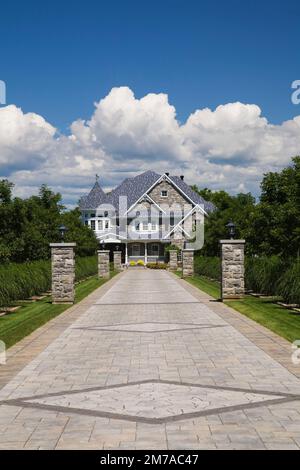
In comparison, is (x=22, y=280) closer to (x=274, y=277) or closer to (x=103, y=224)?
(x=274, y=277)

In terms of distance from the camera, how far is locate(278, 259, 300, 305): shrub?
18062 mm

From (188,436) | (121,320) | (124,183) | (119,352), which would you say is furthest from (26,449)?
(124,183)

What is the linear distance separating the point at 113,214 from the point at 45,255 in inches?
1781

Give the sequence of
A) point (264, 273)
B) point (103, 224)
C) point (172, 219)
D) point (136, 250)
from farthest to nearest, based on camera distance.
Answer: point (103, 224) < point (172, 219) < point (136, 250) < point (264, 273)

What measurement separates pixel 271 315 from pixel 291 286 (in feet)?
10.1

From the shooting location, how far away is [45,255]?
94.8 feet

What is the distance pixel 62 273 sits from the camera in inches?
843

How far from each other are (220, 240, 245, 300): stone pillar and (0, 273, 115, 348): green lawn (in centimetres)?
571

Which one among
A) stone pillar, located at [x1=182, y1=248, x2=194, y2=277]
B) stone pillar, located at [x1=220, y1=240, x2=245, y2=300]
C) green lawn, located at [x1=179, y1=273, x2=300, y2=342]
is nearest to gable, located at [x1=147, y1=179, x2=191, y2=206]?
stone pillar, located at [x1=182, y1=248, x2=194, y2=277]

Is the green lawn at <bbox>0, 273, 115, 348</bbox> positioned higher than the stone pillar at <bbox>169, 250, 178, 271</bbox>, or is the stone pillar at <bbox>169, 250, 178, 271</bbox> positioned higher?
the stone pillar at <bbox>169, 250, 178, 271</bbox>

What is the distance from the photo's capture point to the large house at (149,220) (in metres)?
70.4

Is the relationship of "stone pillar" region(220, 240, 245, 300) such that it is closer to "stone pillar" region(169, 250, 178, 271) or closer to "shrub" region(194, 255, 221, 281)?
"shrub" region(194, 255, 221, 281)

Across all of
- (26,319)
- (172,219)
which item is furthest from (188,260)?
(172,219)

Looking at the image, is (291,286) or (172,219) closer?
(291,286)
